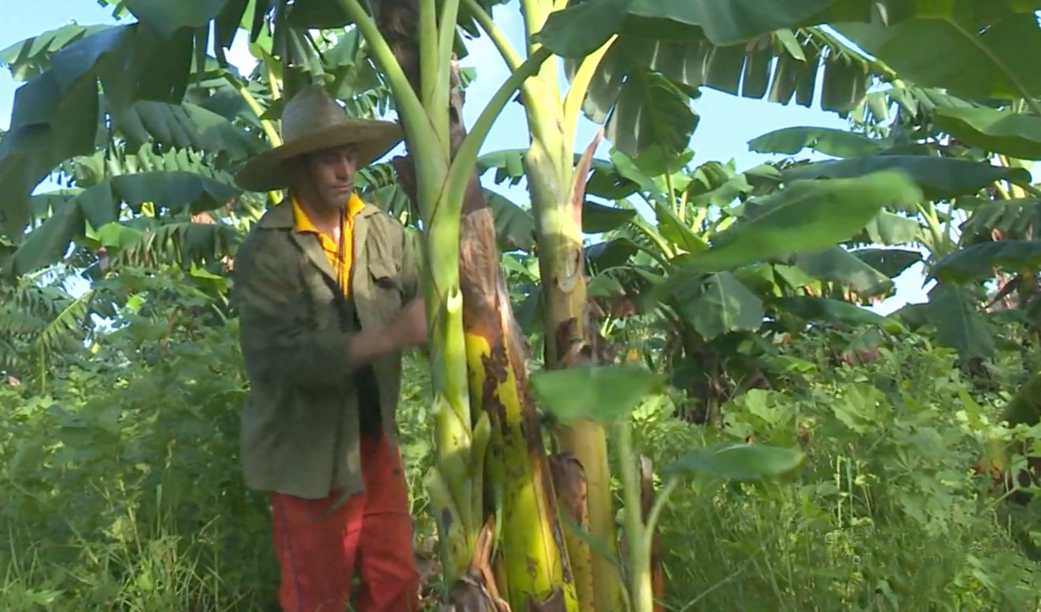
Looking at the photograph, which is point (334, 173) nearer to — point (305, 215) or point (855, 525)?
point (305, 215)

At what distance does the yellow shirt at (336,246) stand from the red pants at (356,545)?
1.50 feet

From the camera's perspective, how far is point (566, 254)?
2.61m

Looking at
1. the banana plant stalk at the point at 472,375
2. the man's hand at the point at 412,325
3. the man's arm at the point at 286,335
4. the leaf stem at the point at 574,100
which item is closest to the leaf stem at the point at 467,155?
the banana plant stalk at the point at 472,375

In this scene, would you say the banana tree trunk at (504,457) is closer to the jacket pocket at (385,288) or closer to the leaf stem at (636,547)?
the leaf stem at (636,547)

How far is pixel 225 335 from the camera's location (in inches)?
148

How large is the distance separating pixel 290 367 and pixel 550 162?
0.85 m

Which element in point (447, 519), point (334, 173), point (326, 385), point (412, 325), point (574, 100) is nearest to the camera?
point (447, 519)

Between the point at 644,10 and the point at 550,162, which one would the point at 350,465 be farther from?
the point at 644,10

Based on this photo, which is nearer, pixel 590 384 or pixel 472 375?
pixel 590 384

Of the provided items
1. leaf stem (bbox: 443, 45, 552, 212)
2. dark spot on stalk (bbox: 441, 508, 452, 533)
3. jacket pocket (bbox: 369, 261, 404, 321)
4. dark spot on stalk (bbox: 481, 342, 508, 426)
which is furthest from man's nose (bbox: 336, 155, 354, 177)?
dark spot on stalk (bbox: 441, 508, 452, 533)

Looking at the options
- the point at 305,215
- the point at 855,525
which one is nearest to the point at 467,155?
the point at 305,215

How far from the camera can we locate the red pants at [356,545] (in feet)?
9.04

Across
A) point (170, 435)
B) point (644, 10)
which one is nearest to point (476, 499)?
point (644, 10)

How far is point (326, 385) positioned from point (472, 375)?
1.50 feet
